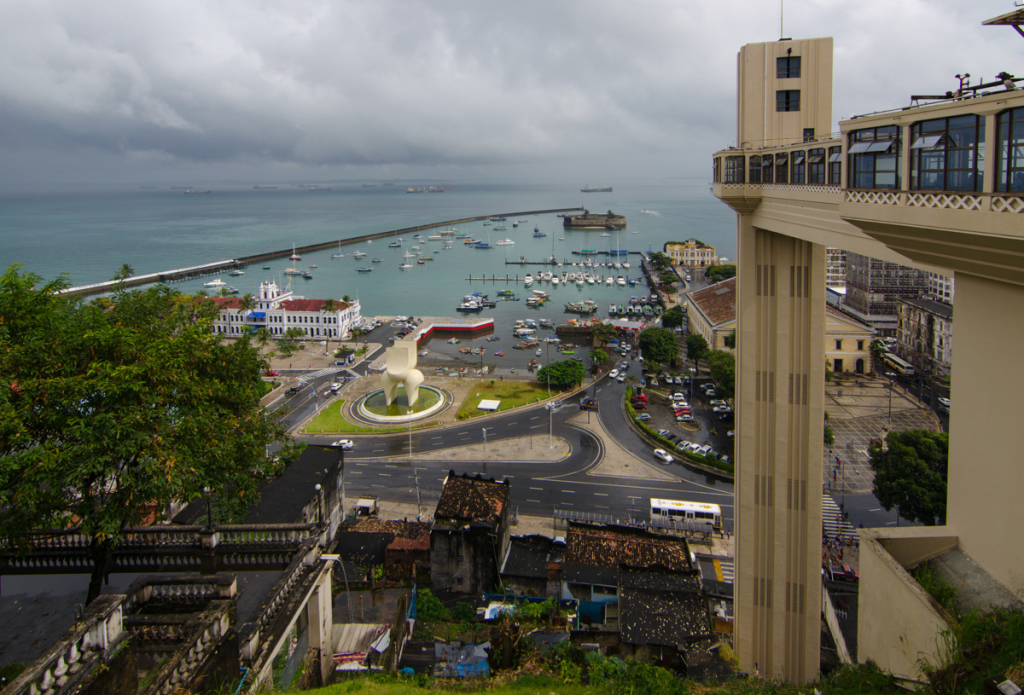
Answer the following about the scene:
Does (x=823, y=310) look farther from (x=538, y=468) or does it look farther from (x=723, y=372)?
(x=723, y=372)

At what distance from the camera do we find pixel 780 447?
545 inches

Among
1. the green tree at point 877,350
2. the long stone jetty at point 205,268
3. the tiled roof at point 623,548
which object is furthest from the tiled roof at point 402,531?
the long stone jetty at point 205,268

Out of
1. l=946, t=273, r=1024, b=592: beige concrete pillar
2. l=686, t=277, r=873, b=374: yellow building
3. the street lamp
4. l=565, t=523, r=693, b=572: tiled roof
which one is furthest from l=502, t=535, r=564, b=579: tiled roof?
l=686, t=277, r=873, b=374: yellow building

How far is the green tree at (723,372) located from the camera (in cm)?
3797

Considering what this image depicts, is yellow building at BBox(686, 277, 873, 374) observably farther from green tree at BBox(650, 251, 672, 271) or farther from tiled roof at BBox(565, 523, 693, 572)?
green tree at BBox(650, 251, 672, 271)

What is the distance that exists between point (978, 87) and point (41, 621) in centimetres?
1303

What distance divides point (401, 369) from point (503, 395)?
772 cm

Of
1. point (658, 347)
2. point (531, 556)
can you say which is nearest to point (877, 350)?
point (658, 347)

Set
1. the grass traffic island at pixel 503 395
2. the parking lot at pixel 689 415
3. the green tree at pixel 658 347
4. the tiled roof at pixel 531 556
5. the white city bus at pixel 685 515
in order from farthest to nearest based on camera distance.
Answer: the green tree at pixel 658 347 → the grass traffic island at pixel 503 395 → the parking lot at pixel 689 415 → the white city bus at pixel 685 515 → the tiled roof at pixel 531 556

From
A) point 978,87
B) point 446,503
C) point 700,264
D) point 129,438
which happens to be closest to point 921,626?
point 978,87

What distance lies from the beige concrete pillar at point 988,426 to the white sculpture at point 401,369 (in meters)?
30.5

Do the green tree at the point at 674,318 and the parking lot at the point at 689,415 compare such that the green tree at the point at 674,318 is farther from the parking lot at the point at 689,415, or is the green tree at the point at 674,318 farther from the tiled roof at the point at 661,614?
the tiled roof at the point at 661,614

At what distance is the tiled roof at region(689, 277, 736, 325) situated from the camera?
4928 centimetres

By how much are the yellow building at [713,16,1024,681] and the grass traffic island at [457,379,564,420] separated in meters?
24.5
